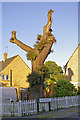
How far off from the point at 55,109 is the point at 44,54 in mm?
6189

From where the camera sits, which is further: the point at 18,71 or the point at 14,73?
the point at 18,71

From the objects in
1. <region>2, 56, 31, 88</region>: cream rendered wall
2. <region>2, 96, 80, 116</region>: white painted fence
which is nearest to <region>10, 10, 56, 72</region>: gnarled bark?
<region>2, 96, 80, 116</region>: white painted fence

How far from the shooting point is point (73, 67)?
3309cm

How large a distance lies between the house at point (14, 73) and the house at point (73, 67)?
6973 millimetres

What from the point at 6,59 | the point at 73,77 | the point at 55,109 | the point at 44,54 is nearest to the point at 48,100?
the point at 55,109

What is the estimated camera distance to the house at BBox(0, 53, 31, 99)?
31433 mm

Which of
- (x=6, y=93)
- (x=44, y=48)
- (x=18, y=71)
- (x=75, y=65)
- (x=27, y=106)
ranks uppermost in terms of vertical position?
(x=44, y=48)

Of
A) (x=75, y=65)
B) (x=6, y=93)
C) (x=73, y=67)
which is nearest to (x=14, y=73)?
(x=6, y=93)

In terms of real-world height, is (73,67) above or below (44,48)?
below

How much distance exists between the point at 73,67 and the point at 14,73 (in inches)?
384

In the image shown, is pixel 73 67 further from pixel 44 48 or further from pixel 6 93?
pixel 44 48

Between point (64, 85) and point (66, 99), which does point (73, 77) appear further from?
point (66, 99)

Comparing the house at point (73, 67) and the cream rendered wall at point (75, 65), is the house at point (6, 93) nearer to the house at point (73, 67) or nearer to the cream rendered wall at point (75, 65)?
the house at point (73, 67)

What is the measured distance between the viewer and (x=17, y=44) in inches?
876
